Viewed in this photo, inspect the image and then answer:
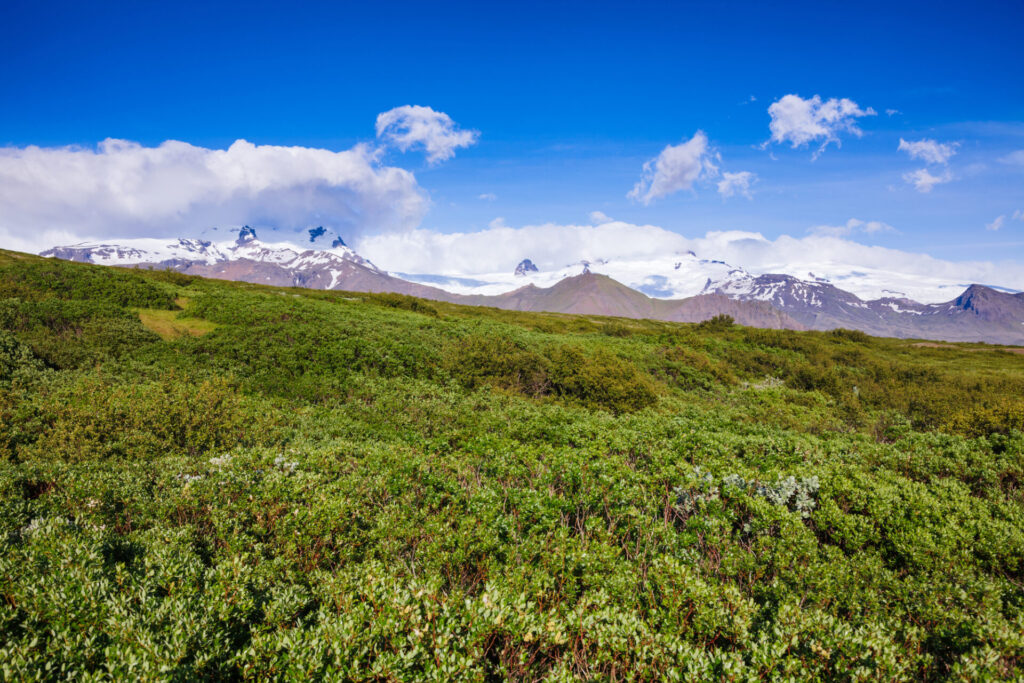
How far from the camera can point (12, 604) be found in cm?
565

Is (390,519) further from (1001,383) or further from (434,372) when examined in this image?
(1001,383)

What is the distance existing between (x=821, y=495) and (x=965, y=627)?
165 inches

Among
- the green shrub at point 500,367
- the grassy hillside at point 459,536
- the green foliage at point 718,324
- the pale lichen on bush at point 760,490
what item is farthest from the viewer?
the green foliage at point 718,324

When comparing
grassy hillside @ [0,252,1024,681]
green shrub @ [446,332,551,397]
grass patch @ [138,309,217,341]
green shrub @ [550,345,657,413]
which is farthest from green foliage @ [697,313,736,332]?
grass patch @ [138,309,217,341]

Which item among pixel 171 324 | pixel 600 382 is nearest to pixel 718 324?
pixel 600 382

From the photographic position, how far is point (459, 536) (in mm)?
8938

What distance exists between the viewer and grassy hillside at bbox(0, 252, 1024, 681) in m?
5.84

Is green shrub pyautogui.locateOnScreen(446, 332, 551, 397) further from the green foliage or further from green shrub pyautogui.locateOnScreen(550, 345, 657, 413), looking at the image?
the green foliage

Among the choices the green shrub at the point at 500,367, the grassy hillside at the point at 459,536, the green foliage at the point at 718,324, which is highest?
the green foliage at the point at 718,324

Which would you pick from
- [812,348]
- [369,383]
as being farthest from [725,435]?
[812,348]

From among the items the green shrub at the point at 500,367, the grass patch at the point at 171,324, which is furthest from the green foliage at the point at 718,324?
the grass patch at the point at 171,324

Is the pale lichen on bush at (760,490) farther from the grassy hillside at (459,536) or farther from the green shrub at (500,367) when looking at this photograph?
the green shrub at (500,367)

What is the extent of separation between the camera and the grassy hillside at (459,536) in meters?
5.84

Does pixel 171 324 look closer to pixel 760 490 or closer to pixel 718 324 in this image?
pixel 760 490
